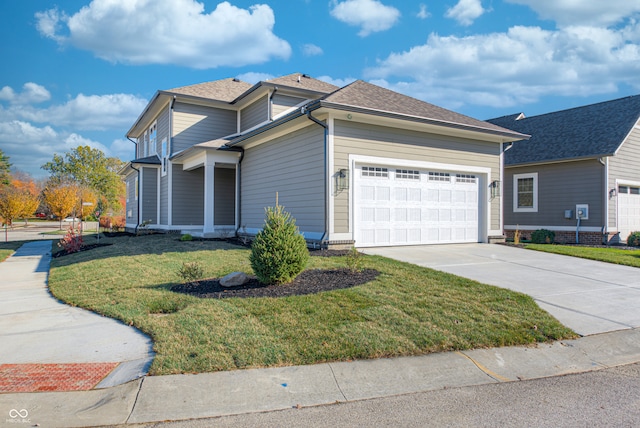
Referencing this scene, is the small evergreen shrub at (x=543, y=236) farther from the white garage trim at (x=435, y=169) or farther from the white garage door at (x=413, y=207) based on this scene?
the white garage door at (x=413, y=207)

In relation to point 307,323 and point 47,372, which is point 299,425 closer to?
point 307,323

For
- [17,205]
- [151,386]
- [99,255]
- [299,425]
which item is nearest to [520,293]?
[299,425]

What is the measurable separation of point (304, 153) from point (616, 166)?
1341 cm

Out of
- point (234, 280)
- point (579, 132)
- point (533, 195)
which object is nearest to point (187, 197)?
point (234, 280)

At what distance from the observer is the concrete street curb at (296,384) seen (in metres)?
3.39

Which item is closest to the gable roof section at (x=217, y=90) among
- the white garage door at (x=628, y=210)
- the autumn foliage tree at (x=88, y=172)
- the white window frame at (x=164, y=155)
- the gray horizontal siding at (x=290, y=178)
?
the white window frame at (x=164, y=155)

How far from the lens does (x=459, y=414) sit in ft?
11.2

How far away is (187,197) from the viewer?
61.6 ft

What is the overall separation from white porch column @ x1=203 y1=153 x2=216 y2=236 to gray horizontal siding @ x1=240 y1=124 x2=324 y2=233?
1170 mm

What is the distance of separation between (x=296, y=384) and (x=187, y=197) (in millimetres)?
16121

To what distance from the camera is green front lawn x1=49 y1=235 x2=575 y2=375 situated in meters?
4.43

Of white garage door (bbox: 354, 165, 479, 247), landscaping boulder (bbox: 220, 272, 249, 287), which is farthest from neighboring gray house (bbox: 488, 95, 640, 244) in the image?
landscaping boulder (bbox: 220, 272, 249, 287)

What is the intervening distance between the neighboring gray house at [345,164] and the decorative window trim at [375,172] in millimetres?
31

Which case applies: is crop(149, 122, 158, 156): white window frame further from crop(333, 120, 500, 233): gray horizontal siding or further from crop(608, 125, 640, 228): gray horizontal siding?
crop(608, 125, 640, 228): gray horizontal siding
